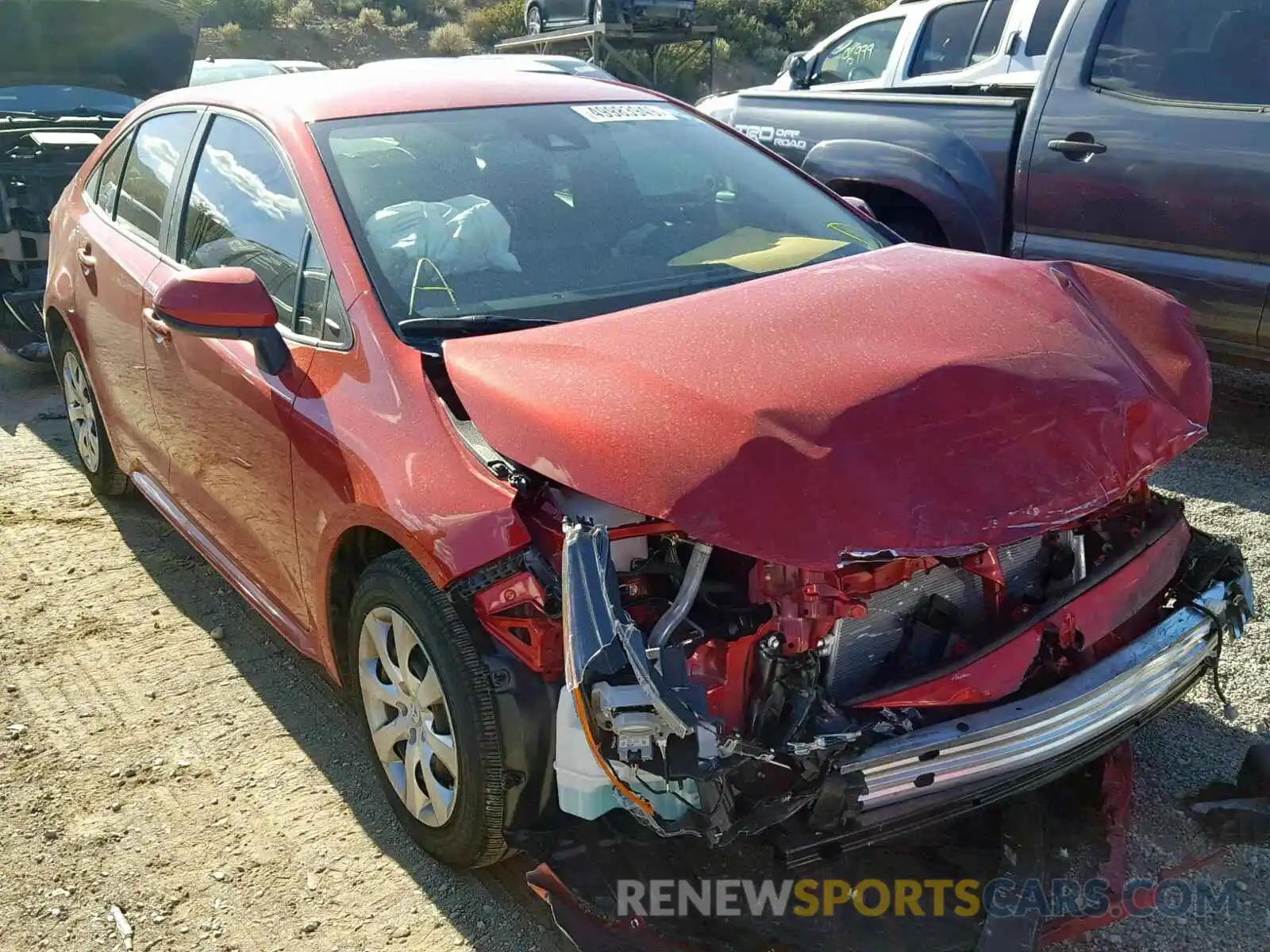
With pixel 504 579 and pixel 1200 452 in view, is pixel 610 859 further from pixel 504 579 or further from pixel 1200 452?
pixel 1200 452

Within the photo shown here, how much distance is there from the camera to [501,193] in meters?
3.22

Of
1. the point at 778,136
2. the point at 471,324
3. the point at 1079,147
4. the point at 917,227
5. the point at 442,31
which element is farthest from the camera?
the point at 442,31

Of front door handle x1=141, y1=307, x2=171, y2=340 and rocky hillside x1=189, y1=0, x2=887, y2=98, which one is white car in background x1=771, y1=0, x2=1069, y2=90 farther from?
rocky hillside x1=189, y1=0, x2=887, y2=98

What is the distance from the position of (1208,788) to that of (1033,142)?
3524mm

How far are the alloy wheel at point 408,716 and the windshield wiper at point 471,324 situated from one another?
2.30 ft

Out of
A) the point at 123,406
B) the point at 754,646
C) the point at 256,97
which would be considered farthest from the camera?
the point at 123,406

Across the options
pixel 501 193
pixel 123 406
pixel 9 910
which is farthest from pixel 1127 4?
pixel 9 910

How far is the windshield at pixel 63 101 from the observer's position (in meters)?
7.34

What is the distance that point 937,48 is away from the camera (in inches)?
294

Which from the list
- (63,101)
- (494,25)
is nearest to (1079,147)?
(63,101)

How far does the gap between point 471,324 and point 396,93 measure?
111 cm

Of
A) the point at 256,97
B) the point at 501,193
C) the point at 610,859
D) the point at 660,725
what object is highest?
the point at 256,97

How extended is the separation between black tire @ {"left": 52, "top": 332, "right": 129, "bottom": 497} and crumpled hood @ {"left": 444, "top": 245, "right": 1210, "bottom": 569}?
2.80 m

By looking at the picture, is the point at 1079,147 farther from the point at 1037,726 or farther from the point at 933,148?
the point at 1037,726
